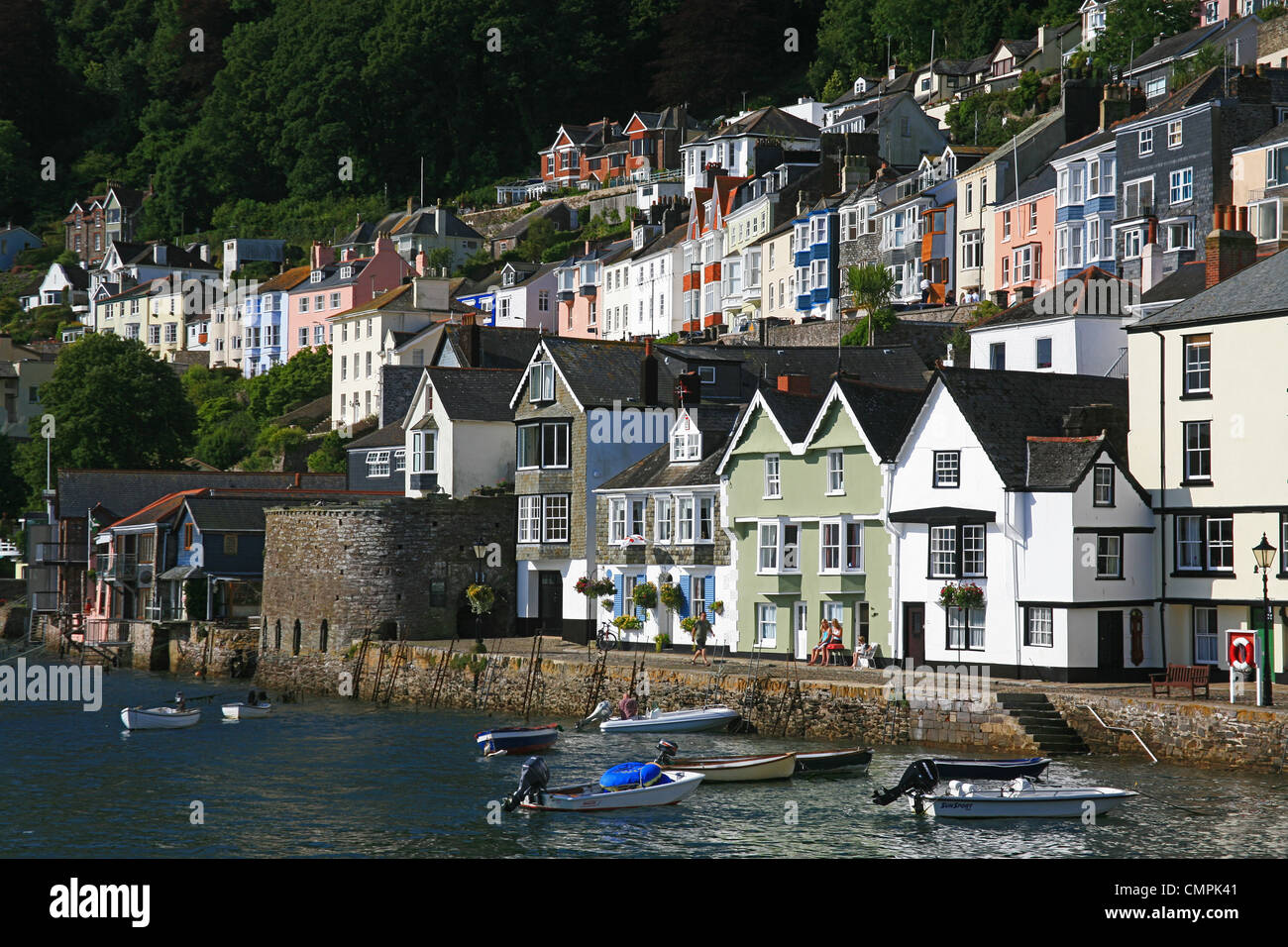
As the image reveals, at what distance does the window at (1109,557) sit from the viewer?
41453mm

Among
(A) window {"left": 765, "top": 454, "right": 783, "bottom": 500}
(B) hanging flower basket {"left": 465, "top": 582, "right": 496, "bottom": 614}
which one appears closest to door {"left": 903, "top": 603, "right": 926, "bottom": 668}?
(A) window {"left": 765, "top": 454, "right": 783, "bottom": 500}

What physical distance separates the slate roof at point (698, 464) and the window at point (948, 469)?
1003cm

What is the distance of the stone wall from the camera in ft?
191

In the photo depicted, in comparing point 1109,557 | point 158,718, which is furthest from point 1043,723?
point 158,718

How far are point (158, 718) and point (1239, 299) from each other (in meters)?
32.3

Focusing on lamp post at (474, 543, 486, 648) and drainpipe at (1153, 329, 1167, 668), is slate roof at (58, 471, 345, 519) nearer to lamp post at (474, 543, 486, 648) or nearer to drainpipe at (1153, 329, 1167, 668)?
lamp post at (474, 543, 486, 648)

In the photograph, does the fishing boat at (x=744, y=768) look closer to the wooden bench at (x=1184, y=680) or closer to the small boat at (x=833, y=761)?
the small boat at (x=833, y=761)

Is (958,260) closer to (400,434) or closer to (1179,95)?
(1179,95)

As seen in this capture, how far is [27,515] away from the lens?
299 feet

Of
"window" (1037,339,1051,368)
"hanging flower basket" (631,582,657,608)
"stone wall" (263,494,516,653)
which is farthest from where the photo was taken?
"stone wall" (263,494,516,653)

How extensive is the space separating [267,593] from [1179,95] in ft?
141

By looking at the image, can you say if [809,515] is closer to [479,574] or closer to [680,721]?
[680,721]

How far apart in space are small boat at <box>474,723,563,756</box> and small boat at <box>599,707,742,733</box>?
220 centimetres

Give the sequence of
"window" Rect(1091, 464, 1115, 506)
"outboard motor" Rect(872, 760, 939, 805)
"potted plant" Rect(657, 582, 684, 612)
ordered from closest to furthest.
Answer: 1. "outboard motor" Rect(872, 760, 939, 805)
2. "window" Rect(1091, 464, 1115, 506)
3. "potted plant" Rect(657, 582, 684, 612)
